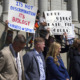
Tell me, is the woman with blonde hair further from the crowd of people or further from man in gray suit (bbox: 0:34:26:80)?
man in gray suit (bbox: 0:34:26:80)

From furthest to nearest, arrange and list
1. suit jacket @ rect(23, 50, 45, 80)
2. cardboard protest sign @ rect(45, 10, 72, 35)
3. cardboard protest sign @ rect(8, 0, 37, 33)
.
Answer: cardboard protest sign @ rect(45, 10, 72, 35) < cardboard protest sign @ rect(8, 0, 37, 33) < suit jacket @ rect(23, 50, 45, 80)

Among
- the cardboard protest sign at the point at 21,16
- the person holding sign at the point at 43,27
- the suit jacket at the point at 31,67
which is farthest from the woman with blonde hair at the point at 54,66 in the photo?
the person holding sign at the point at 43,27

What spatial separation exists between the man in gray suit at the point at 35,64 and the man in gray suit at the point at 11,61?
52cm

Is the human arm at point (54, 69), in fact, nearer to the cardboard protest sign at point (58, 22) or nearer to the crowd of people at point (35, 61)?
the crowd of people at point (35, 61)

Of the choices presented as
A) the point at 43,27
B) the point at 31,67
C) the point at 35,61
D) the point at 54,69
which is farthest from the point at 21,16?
the point at 54,69

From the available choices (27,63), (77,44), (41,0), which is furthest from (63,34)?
(41,0)

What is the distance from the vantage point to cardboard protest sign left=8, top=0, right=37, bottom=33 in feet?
18.5

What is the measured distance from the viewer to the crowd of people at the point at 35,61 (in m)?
3.62

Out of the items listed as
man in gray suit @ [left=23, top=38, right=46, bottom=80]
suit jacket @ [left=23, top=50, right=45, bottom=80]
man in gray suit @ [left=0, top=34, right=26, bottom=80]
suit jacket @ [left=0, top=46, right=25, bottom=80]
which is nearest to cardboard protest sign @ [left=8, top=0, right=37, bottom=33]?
man in gray suit @ [left=23, top=38, right=46, bottom=80]

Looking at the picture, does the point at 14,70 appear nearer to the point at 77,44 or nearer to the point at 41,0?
the point at 77,44

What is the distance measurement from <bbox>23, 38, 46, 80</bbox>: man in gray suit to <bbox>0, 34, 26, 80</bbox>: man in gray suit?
516mm

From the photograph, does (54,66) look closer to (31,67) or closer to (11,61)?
(31,67)

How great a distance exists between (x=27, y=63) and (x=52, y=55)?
2.05 ft

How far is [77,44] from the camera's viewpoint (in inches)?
221
